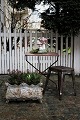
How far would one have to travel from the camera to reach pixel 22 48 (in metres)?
8.35

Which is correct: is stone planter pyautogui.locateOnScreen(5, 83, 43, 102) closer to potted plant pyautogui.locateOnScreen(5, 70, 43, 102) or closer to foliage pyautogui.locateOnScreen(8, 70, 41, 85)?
potted plant pyautogui.locateOnScreen(5, 70, 43, 102)

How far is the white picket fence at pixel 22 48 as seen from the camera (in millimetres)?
8281

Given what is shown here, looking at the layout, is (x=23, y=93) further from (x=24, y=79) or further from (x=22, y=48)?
(x=22, y=48)

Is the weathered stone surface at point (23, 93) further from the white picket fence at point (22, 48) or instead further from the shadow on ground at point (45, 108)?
the white picket fence at point (22, 48)

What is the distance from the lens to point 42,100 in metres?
5.41

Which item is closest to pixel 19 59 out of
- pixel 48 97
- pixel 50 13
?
pixel 50 13

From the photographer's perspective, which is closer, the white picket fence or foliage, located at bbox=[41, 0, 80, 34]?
foliage, located at bbox=[41, 0, 80, 34]

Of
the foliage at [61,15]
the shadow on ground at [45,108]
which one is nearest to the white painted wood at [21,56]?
the foliage at [61,15]

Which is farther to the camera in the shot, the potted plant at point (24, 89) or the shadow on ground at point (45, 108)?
the potted plant at point (24, 89)

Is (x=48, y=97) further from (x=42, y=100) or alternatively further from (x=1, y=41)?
(x=1, y=41)

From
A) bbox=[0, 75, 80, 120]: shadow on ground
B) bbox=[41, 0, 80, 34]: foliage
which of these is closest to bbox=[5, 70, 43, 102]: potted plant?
bbox=[0, 75, 80, 120]: shadow on ground

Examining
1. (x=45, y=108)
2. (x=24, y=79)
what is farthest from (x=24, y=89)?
(x=45, y=108)

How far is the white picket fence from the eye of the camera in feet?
27.2

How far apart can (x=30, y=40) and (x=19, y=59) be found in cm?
75
